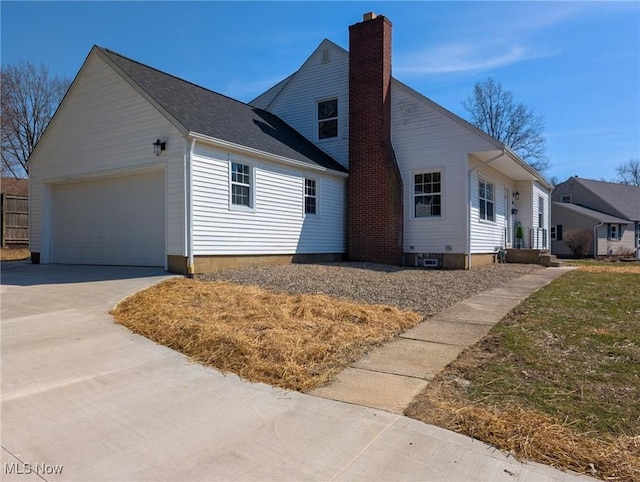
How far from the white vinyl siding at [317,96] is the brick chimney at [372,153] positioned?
0.56 metres

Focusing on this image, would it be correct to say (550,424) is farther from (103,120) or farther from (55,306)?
(103,120)

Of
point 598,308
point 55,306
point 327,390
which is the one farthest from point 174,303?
point 598,308

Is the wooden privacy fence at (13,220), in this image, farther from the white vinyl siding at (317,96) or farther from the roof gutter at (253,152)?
the roof gutter at (253,152)

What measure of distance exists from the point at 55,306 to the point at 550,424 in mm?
6579

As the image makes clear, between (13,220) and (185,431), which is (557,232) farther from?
(185,431)

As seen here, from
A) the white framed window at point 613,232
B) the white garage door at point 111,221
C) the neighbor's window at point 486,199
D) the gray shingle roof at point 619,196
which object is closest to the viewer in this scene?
the white garage door at point 111,221

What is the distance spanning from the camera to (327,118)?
54.7 ft

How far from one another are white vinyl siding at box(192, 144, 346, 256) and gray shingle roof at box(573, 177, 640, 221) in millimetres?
32458

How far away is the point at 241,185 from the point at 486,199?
921cm

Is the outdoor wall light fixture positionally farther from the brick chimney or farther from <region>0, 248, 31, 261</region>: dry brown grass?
<region>0, 248, 31, 261</region>: dry brown grass

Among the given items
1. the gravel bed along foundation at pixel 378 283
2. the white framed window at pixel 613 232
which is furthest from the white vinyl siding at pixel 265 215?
the white framed window at pixel 613 232

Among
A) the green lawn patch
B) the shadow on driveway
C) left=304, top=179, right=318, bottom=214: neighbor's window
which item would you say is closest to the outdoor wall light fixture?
the shadow on driveway

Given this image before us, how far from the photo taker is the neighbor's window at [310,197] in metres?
14.2

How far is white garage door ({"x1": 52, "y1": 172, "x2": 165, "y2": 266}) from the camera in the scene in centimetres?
1138
